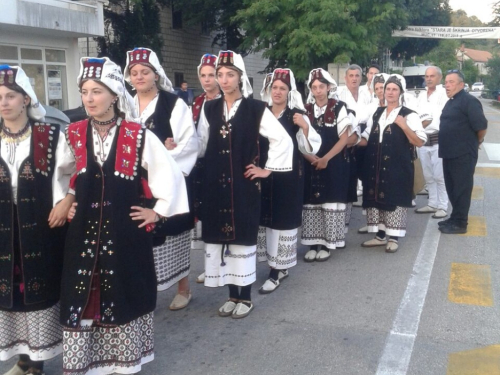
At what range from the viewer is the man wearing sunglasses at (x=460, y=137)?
6.93 metres

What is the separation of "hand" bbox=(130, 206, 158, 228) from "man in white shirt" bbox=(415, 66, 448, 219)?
5.83 meters

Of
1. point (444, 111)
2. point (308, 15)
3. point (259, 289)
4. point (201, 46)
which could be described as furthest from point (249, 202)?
point (201, 46)

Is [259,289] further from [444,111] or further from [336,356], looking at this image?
[444,111]

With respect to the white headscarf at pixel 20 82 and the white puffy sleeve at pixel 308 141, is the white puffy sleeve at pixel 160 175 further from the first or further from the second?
the white puffy sleeve at pixel 308 141

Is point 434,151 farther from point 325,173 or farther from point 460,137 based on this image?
point 325,173

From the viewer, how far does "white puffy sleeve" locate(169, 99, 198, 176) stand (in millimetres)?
4282

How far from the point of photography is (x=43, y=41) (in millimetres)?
15281

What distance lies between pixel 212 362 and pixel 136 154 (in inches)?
61.4

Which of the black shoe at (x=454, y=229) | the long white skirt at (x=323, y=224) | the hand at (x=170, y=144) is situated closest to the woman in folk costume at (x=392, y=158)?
the long white skirt at (x=323, y=224)

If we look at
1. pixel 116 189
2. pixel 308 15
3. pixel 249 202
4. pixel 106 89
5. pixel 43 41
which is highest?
pixel 308 15

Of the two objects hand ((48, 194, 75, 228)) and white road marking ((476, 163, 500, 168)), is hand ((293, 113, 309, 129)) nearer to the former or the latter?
hand ((48, 194, 75, 228))

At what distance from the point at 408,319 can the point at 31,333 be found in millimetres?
2780

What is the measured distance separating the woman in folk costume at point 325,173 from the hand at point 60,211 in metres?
3.01

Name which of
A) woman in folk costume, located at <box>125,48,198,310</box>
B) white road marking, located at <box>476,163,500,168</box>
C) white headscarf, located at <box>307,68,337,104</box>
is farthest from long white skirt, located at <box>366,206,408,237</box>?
white road marking, located at <box>476,163,500,168</box>
